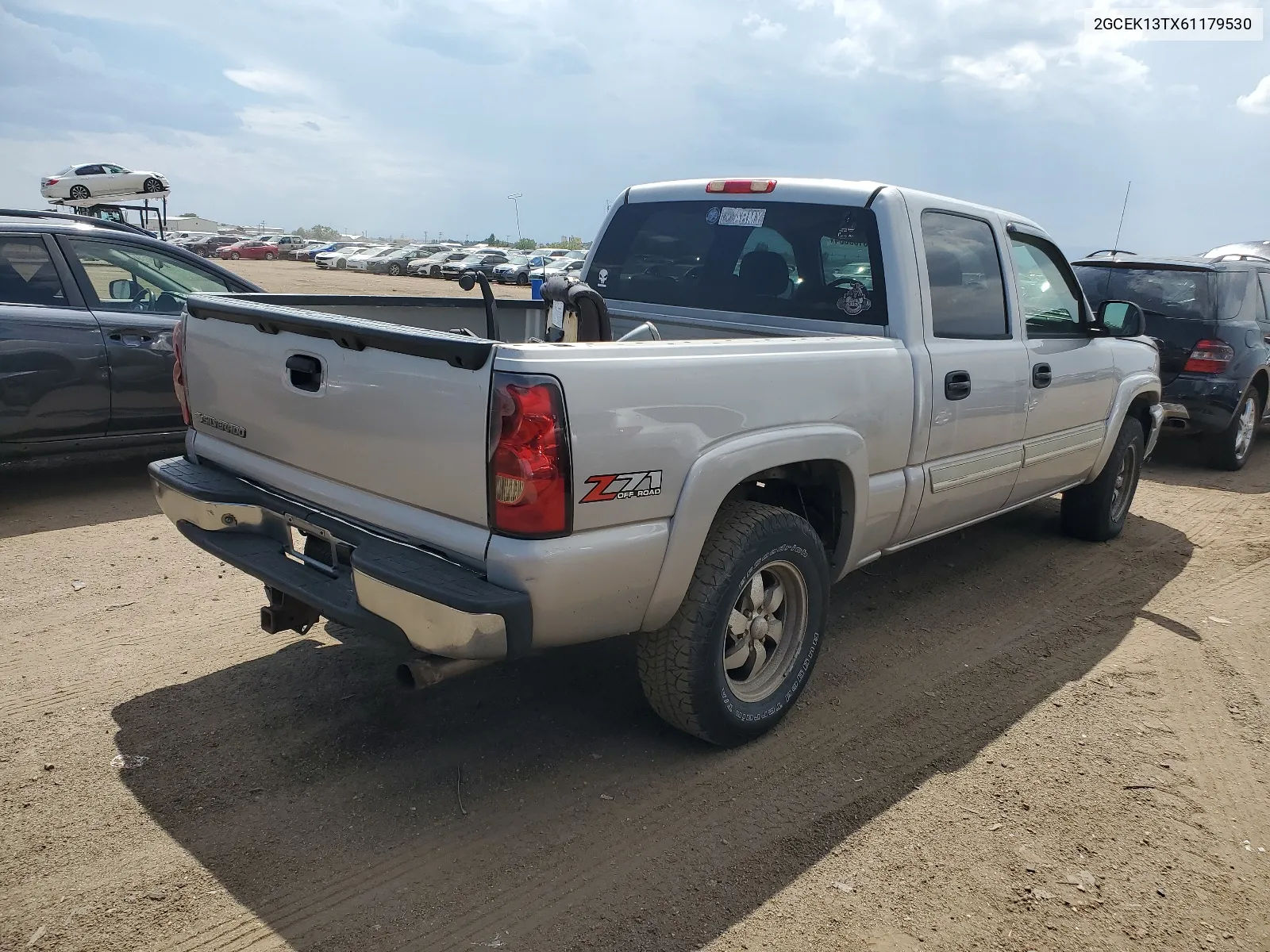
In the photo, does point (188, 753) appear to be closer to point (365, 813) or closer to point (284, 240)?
point (365, 813)

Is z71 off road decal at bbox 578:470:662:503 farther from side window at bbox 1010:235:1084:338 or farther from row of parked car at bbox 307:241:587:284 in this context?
row of parked car at bbox 307:241:587:284

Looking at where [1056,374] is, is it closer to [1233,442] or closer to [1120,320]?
[1120,320]

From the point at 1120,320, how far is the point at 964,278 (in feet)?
5.00

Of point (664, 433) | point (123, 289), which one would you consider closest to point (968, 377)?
point (664, 433)

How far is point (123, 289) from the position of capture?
6.22 m

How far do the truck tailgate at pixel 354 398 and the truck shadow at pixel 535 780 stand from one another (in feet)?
3.24

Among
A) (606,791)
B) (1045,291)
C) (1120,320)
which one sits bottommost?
(606,791)

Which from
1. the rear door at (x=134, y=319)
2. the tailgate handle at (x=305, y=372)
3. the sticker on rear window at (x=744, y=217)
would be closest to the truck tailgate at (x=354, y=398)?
the tailgate handle at (x=305, y=372)

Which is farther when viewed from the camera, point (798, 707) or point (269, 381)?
point (798, 707)

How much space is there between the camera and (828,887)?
2.72m

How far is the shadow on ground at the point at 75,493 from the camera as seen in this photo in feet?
18.2

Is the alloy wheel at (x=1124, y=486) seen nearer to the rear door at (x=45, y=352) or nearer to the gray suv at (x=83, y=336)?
the gray suv at (x=83, y=336)

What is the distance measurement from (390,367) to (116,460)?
523 cm

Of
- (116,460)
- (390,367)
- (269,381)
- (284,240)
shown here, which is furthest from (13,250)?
(284,240)
